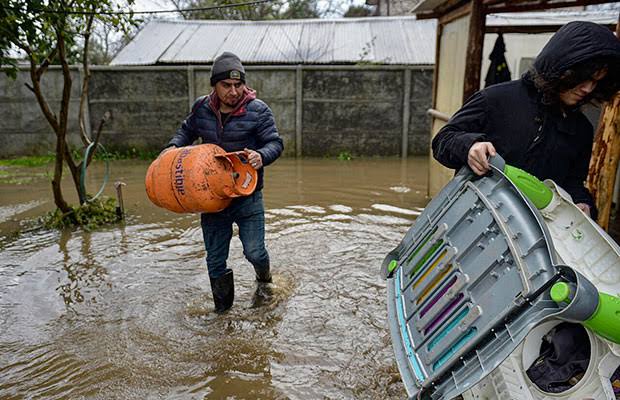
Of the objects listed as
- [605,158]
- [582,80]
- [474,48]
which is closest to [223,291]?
[582,80]

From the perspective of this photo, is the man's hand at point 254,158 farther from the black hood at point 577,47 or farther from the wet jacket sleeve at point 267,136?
the black hood at point 577,47

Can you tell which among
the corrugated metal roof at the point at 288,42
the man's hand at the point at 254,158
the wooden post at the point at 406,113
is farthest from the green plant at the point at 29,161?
the man's hand at the point at 254,158

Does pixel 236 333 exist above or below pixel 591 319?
below

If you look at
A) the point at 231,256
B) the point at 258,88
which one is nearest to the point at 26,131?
Answer: the point at 258,88

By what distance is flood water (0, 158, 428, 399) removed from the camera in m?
2.91

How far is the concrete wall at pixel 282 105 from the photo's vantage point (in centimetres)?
1030

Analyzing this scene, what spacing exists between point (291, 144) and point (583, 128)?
874cm

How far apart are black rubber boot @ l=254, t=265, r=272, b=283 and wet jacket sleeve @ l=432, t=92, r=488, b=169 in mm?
2019

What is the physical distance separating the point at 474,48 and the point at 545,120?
3492mm

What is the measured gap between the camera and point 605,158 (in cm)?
331

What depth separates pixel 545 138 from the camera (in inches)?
83.7

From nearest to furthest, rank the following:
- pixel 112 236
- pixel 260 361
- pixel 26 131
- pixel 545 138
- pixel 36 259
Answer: pixel 545 138
pixel 260 361
pixel 36 259
pixel 112 236
pixel 26 131

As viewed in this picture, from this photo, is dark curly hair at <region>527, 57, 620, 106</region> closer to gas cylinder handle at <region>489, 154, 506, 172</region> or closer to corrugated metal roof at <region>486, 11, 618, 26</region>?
gas cylinder handle at <region>489, 154, 506, 172</region>

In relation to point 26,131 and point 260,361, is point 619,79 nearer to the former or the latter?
point 260,361
